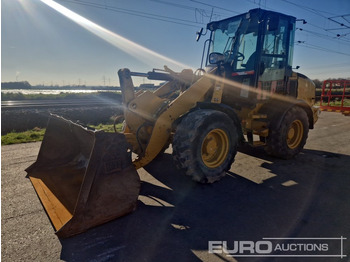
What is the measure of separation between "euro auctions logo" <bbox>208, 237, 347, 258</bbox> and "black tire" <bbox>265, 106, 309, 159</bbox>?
3.03 meters

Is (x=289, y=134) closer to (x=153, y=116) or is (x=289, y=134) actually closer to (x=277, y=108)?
(x=277, y=108)

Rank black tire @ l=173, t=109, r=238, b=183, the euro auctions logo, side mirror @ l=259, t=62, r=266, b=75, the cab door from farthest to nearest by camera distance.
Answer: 1. the cab door
2. side mirror @ l=259, t=62, r=266, b=75
3. black tire @ l=173, t=109, r=238, b=183
4. the euro auctions logo

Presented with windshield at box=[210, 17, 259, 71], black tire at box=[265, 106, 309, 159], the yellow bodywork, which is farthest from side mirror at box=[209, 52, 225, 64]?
black tire at box=[265, 106, 309, 159]

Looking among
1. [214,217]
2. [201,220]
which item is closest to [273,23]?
[214,217]

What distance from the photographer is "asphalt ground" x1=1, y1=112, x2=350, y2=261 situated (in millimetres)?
2572

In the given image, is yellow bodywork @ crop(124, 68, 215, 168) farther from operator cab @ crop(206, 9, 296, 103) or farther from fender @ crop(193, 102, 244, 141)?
operator cab @ crop(206, 9, 296, 103)

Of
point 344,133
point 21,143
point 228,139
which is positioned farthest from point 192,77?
point 344,133

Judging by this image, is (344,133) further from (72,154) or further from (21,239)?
(21,239)

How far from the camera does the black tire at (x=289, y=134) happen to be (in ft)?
18.3

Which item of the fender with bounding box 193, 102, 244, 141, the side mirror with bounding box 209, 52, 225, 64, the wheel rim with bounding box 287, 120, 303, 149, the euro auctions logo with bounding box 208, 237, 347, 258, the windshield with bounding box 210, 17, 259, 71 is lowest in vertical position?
the euro auctions logo with bounding box 208, 237, 347, 258

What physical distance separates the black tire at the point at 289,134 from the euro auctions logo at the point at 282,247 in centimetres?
303

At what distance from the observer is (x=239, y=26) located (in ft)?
16.9

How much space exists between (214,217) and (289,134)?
3943 mm

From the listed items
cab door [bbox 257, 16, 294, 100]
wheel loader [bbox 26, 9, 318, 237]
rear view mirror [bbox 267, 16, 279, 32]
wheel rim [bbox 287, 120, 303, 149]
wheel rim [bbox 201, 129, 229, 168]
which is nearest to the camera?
wheel loader [bbox 26, 9, 318, 237]
